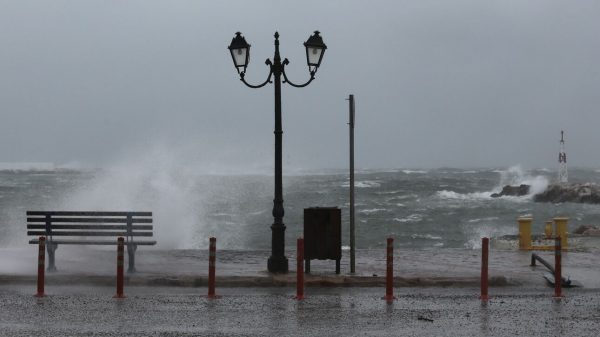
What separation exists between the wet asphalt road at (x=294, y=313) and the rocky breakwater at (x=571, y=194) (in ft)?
203

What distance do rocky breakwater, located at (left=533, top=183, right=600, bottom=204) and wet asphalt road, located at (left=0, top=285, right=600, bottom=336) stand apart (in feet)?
203

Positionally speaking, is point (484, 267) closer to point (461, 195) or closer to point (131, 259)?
point (131, 259)

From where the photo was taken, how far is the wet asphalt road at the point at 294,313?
8.87 meters

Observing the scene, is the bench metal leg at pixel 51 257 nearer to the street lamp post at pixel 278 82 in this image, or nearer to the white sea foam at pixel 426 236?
the street lamp post at pixel 278 82

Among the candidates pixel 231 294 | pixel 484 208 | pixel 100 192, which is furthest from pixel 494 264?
pixel 484 208

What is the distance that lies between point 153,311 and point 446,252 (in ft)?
30.2

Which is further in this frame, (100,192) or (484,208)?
(484,208)

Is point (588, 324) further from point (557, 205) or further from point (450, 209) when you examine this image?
point (557, 205)

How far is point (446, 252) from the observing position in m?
17.8

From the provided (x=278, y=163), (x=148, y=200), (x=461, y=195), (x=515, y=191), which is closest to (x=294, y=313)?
(x=278, y=163)

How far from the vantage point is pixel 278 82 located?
1359cm

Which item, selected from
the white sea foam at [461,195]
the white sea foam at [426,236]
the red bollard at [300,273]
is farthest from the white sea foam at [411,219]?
the red bollard at [300,273]

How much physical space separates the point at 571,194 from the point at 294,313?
2666 inches

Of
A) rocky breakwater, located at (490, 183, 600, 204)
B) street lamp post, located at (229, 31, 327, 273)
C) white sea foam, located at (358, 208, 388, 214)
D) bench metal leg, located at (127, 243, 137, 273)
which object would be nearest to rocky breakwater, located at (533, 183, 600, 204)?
rocky breakwater, located at (490, 183, 600, 204)
